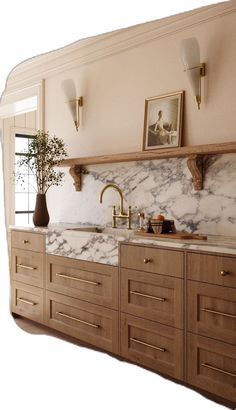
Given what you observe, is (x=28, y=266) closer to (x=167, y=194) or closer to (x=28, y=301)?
(x=28, y=301)

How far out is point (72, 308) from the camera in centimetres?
322

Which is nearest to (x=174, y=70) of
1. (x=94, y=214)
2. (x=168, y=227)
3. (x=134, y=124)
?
(x=134, y=124)

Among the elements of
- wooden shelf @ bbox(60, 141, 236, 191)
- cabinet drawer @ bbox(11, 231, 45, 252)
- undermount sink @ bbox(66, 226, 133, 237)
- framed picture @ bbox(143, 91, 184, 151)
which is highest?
framed picture @ bbox(143, 91, 184, 151)

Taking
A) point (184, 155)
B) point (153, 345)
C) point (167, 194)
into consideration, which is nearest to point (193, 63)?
point (184, 155)

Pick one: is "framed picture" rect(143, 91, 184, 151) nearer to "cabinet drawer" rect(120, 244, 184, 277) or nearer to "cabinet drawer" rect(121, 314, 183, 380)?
"cabinet drawer" rect(120, 244, 184, 277)

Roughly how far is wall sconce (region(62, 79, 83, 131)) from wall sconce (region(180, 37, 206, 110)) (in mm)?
1337

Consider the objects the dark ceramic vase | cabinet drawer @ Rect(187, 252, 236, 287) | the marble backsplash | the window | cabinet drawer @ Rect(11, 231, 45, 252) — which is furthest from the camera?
the window

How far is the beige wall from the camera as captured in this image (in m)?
2.82

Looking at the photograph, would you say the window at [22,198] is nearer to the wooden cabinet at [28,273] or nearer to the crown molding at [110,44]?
the crown molding at [110,44]

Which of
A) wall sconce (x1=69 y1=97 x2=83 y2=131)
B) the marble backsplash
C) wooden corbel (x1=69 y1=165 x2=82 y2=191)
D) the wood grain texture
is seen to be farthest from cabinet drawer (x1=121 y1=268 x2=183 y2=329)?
wall sconce (x1=69 y1=97 x2=83 y2=131)

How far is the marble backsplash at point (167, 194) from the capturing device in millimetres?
2799

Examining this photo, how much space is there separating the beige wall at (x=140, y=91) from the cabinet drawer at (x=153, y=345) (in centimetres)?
129

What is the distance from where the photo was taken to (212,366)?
227 centimetres

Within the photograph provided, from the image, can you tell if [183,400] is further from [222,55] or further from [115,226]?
→ [115,226]
